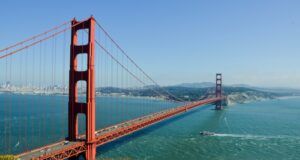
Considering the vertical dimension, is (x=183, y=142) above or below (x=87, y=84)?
below

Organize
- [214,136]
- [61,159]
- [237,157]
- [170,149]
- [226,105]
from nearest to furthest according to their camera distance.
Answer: [61,159] < [237,157] < [170,149] < [214,136] < [226,105]

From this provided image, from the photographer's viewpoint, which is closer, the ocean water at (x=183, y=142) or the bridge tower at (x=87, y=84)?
the bridge tower at (x=87, y=84)

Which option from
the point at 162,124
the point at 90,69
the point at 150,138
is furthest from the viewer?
the point at 162,124

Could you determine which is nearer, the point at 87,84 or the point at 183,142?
the point at 87,84

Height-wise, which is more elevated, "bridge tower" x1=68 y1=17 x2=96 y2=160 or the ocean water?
"bridge tower" x1=68 y1=17 x2=96 y2=160

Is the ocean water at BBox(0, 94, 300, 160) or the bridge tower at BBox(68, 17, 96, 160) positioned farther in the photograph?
the ocean water at BBox(0, 94, 300, 160)

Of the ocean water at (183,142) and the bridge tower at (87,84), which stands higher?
the bridge tower at (87,84)

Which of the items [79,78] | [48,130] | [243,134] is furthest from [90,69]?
[243,134]

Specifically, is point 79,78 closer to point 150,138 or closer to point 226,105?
point 150,138
